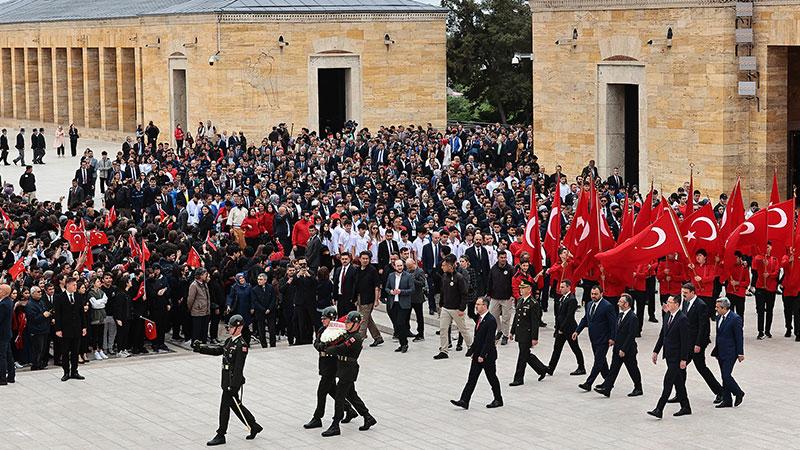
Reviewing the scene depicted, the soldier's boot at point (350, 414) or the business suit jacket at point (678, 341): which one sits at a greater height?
the business suit jacket at point (678, 341)

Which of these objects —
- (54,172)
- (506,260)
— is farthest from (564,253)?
(54,172)

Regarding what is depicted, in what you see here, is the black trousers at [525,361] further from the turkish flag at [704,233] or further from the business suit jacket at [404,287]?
the turkish flag at [704,233]

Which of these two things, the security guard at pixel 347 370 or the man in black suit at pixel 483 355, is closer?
the security guard at pixel 347 370

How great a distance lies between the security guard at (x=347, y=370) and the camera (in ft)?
53.9

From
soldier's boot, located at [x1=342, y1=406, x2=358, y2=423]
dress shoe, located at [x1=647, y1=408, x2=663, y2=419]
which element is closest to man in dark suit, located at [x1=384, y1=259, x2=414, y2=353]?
soldier's boot, located at [x1=342, y1=406, x2=358, y2=423]

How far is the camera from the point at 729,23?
30656mm

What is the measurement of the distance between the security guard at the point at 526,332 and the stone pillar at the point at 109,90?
41.5 m

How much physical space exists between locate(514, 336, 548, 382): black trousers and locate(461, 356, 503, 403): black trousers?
43.4 inches

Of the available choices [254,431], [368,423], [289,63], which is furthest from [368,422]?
[289,63]

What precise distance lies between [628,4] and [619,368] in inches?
661

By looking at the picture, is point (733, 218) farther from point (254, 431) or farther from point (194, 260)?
point (254, 431)

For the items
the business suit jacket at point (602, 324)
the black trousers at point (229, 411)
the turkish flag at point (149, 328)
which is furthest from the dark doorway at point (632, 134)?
the black trousers at point (229, 411)

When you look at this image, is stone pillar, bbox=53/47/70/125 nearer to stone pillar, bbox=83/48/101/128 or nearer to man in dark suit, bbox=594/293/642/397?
stone pillar, bbox=83/48/101/128

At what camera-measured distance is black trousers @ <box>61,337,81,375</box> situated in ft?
63.5
